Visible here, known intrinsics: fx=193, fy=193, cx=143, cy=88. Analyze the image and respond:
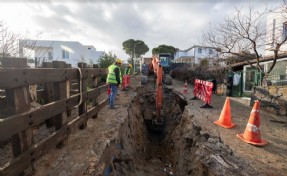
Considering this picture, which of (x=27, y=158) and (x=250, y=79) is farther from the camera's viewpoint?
(x=250, y=79)

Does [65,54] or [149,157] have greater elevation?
[65,54]

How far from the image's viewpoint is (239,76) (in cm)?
1154

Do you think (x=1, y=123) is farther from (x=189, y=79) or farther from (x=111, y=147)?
(x=189, y=79)

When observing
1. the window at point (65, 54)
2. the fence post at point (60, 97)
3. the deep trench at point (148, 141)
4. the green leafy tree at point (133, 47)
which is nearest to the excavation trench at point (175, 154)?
the deep trench at point (148, 141)

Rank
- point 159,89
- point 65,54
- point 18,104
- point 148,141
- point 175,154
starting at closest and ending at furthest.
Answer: point 18,104 → point 175,154 → point 148,141 → point 159,89 → point 65,54

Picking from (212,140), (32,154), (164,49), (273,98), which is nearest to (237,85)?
(273,98)

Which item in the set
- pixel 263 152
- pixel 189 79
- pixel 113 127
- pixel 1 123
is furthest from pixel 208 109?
pixel 189 79

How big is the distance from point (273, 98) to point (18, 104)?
794cm

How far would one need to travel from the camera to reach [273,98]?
7.14 meters

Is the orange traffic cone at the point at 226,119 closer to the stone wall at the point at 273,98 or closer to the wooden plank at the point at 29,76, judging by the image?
the stone wall at the point at 273,98

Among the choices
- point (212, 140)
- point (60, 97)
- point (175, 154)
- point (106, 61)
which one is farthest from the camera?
point (106, 61)

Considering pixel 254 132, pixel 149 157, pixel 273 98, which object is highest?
pixel 273 98

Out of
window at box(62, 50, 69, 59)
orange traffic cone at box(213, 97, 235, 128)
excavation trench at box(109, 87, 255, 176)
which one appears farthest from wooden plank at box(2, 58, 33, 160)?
window at box(62, 50, 69, 59)

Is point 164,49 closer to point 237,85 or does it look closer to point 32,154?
point 237,85
